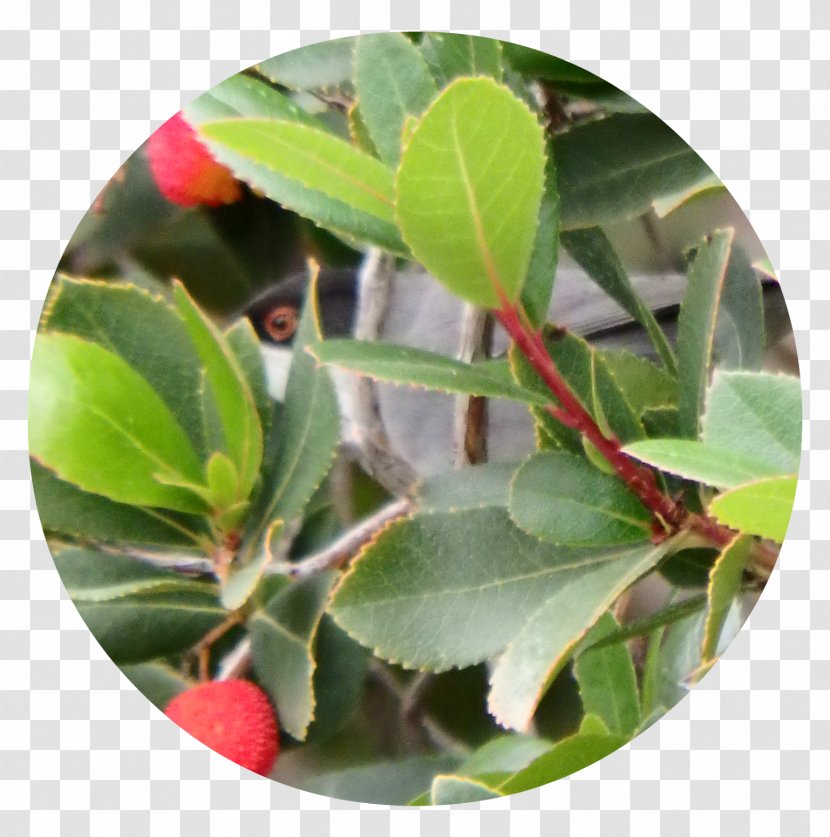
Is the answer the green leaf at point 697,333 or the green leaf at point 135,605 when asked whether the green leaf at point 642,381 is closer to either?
the green leaf at point 697,333

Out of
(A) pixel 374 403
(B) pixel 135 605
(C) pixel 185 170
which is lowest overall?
(B) pixel 135 605

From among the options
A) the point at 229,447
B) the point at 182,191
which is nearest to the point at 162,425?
the point at 229,447

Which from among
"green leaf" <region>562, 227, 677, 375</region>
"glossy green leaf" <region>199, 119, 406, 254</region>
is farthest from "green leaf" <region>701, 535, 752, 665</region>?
"glossy green leaf" <region>199, 119, 406, 254</region>

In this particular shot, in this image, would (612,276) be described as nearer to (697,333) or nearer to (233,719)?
(697,333)

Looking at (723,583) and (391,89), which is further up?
(391,89)

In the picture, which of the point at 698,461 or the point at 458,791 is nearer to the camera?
the point at 698,461

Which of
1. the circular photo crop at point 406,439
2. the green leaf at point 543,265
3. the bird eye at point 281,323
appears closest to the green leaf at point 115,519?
the circular photo crop at point 406,439

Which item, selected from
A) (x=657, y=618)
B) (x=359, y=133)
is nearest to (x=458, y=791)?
(x=657, y=618)

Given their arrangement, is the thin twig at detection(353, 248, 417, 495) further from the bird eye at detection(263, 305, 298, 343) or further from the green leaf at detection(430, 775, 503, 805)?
A: the green leaf at detection(430, 775, 503, 805)
